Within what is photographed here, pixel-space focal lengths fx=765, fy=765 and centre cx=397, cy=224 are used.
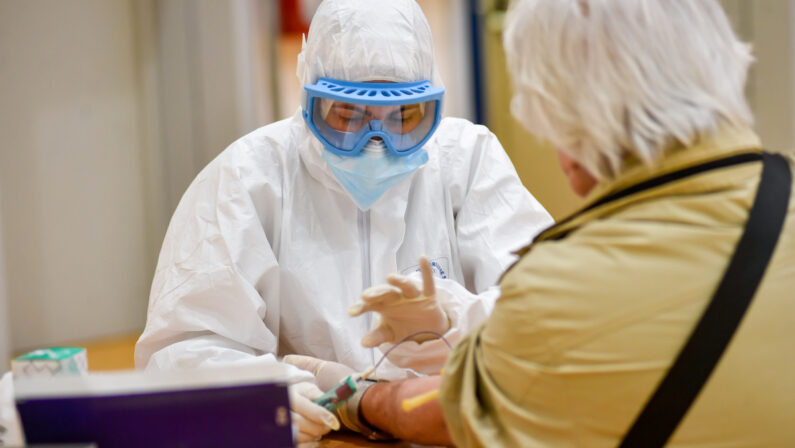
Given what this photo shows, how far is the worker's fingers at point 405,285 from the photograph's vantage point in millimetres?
1221

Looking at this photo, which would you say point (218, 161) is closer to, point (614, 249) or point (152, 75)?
point (614, 249)

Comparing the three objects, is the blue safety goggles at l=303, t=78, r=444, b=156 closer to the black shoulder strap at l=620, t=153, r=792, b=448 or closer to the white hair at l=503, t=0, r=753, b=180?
the white hair at l=503, t=0, r=753, b=180

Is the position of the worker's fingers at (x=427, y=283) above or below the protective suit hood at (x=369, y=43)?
below

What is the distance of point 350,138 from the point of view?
5.25 feet

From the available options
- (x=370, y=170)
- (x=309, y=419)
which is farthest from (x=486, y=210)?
(x=309, y=419)

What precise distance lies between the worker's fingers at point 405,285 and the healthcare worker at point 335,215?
0.21m

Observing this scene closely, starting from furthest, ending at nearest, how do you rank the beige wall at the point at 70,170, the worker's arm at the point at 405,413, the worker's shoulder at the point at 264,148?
the beige wall at the point at 70,170, the worker's shoulder at the point at 264,148, the worker's arm at the point at 405,413

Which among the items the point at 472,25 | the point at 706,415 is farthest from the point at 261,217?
the point at 472,25

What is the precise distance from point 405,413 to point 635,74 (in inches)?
25.1

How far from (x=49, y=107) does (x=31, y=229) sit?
605 millimetres

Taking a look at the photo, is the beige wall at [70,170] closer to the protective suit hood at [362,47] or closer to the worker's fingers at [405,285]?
the protective suit hood at [362,47]

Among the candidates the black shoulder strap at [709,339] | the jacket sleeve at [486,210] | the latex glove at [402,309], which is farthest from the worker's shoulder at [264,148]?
the black shoulder strap at [709,339]

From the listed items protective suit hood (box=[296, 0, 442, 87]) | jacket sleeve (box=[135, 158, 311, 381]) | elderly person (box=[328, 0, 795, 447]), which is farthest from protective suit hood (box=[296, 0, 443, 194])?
elderly person (box=[328, 0, 795, 447])

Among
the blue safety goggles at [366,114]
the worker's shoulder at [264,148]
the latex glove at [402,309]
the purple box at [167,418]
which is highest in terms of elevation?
the blue safety goggles at [366,114]
